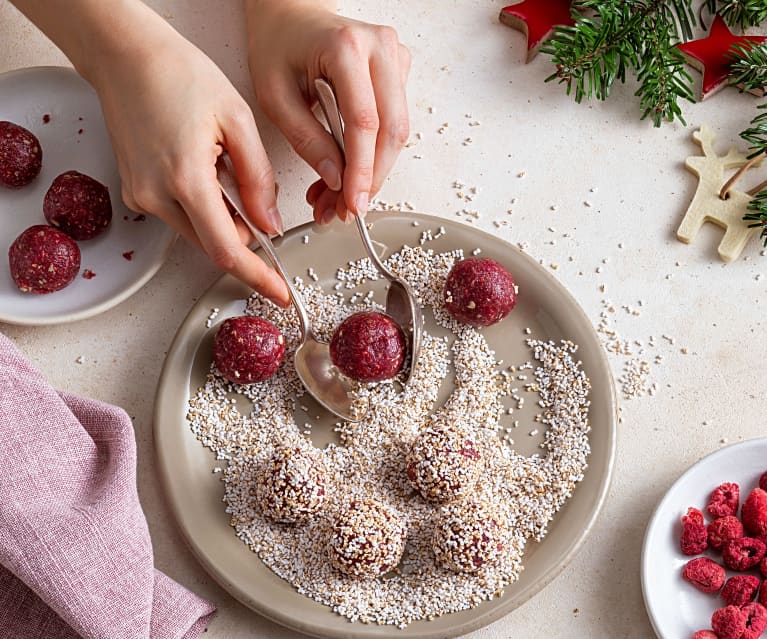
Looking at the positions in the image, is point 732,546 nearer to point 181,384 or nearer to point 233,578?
point 233,578

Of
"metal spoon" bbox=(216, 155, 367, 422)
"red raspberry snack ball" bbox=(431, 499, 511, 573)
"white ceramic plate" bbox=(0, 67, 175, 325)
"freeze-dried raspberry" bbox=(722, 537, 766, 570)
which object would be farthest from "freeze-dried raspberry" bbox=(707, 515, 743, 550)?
"white ceramic plate" bbox=(0, 67, 175, 325)

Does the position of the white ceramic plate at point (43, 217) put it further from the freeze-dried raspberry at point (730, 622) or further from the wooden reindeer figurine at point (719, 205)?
the freeze-dried raspberry at point (730, 622)

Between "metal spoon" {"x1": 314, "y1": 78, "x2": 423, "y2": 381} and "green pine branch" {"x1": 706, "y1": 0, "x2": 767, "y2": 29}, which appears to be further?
"green pine branch" {"x1": 706, "y1": 0, "x2": 767, "y2": 29}

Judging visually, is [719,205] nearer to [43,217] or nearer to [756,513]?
[756,513]

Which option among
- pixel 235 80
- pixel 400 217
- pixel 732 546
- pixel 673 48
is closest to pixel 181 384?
pixel 400 217

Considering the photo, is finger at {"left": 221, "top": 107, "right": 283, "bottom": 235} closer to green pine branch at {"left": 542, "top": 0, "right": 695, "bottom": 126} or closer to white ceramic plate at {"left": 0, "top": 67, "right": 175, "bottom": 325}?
white ceramic plate at {"left": 0, "top": 67, "right": 175, "bottom": 325}

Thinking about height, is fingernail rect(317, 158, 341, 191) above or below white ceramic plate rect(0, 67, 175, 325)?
above

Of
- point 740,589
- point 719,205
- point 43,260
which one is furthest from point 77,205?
point 740,589
